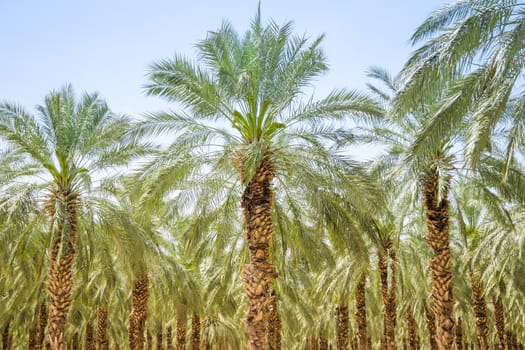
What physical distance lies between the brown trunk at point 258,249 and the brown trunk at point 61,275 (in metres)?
4.98

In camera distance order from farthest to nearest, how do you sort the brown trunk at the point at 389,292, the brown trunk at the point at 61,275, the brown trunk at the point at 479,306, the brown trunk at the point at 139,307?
the brown trunk at the point at 479,306 < the brown trunk at the point at 139,307 < the brown trunk at the point at 389,292 < the brown trunk at the point at 61,275

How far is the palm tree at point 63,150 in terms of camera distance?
14.9 metres

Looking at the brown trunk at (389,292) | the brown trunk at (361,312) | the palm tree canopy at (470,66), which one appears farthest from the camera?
the brown trunk at (361,312)

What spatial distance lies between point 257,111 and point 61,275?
7.10m

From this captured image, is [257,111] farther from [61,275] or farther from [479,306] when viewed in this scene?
[479,306]

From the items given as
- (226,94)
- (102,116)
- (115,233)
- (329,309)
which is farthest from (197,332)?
(226,94)

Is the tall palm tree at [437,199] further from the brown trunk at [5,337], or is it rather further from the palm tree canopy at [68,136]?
the brown trunk at [5,337]

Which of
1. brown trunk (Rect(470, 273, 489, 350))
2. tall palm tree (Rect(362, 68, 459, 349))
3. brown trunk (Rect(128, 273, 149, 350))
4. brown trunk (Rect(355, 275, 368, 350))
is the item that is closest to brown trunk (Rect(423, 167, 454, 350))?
tall palm tree (Rect(362, 68, 459, 349))

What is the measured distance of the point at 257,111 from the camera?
1361 centimetres

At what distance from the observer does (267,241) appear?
1340 cm

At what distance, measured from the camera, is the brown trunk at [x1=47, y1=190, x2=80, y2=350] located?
48.3 feet

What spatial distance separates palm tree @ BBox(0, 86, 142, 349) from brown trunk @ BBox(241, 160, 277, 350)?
13.3 feet

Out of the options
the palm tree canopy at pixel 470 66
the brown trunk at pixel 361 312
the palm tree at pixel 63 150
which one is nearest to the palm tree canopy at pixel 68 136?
the palm tree at pixel 63 150

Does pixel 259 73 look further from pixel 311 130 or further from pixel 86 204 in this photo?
pixel 86 204
